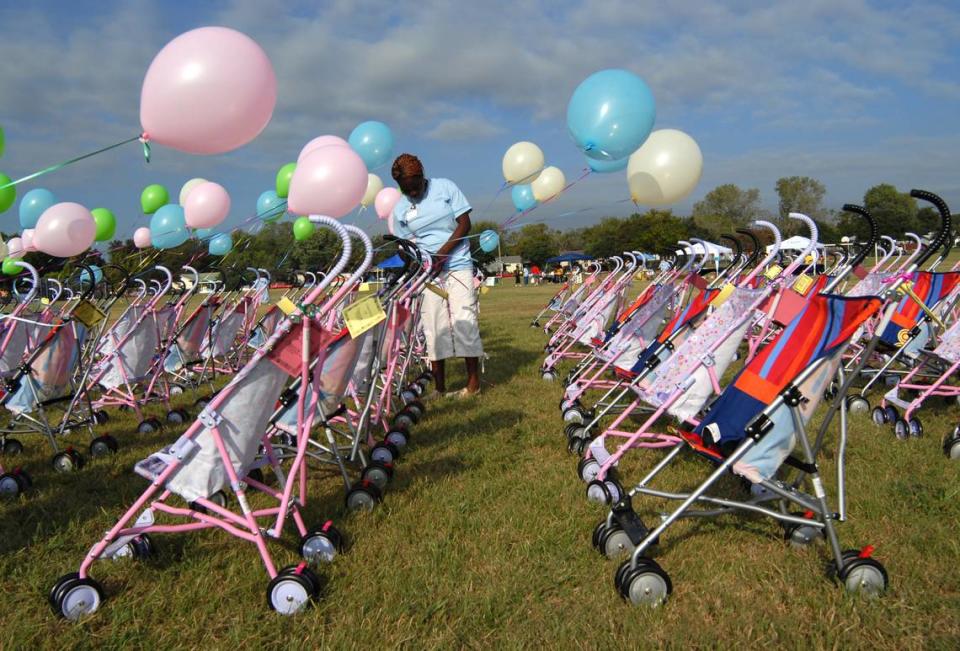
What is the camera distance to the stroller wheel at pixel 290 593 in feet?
8.06

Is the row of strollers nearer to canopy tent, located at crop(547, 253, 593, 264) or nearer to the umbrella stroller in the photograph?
the umbrella stroller

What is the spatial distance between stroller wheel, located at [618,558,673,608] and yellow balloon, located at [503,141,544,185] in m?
6.20

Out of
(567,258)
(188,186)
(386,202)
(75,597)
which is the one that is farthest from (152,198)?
(567,258)

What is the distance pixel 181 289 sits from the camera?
733cm

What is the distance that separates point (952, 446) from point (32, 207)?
8.97m

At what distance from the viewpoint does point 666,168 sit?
5.71 m

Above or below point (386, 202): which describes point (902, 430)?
below

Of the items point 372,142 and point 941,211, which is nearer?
point 941,211

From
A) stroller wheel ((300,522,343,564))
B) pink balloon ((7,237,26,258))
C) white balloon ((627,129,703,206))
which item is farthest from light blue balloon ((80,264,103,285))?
white balloon ((627,129,703,206))

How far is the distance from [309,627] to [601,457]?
1.79 m

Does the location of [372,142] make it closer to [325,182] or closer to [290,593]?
[325,182]

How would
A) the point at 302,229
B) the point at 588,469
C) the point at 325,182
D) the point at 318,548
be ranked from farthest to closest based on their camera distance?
the point at 302,229, the point at 325,182, the point at 588,469, the point at 318,548

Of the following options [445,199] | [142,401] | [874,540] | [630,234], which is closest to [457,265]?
[445,199]

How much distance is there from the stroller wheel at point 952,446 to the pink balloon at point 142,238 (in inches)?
294
